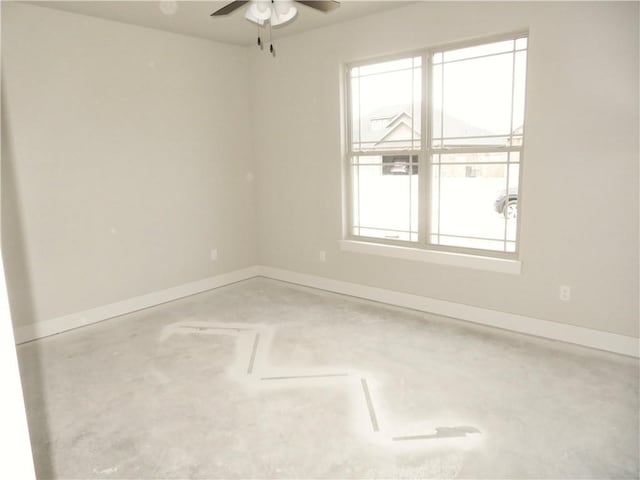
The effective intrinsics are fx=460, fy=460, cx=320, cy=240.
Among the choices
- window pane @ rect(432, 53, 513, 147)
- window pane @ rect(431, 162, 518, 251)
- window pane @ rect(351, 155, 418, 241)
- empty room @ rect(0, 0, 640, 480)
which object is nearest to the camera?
empty room @ rect(0, 0, 640, 480)

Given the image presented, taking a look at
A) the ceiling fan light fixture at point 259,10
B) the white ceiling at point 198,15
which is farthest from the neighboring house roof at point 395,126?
the ceiling fan light fixture at point 259,10

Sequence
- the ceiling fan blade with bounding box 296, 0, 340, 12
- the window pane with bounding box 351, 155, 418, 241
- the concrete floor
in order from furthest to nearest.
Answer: the window pane with bounding box 351, 155, 418, 241 < the ceiling fan blade with bounding box 296, 0, 340, 12 < the concrete floor

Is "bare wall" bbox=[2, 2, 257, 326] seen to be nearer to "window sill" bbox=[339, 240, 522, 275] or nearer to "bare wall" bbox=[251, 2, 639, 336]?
"bare wall" bbox=[251, 2, 639, 336]

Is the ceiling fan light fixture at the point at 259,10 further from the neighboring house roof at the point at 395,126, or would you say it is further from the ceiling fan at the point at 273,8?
the neighboring house roof at the point at 395,126

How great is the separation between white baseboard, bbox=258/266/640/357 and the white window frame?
→ 0.37 metres

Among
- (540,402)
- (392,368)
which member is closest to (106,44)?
(392,368)

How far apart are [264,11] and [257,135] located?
2628mm

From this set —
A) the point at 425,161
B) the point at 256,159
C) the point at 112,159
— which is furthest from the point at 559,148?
the point at 112,159

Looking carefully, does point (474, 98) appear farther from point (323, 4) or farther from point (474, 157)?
point (323, 4)

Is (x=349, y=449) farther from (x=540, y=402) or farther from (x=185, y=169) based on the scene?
(x=185, y=169)

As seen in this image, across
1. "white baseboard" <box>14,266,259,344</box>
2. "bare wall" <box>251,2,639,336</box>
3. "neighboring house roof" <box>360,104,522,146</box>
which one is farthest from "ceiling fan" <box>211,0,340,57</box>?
"white baseboard" <box>14,266,259,344</box>

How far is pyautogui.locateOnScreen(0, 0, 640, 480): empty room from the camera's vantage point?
246 centimetres

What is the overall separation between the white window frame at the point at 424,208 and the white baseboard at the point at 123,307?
145cm

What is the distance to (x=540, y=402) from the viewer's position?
265cm
